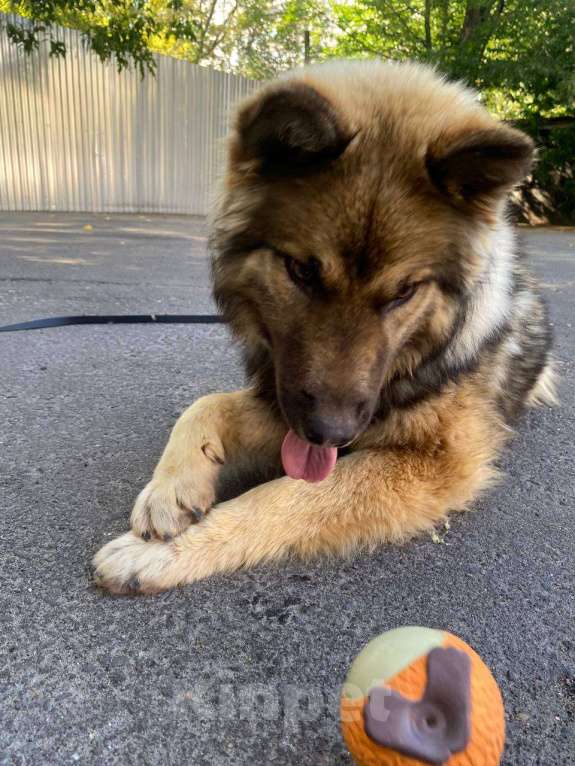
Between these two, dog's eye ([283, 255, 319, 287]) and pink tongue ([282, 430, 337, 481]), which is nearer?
dog's eye ([283, 255, 319, 287])

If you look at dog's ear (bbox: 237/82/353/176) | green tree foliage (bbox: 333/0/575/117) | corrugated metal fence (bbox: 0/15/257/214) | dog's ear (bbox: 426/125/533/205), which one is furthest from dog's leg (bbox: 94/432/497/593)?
green tree foliage (bbox: 333/0/575/117)

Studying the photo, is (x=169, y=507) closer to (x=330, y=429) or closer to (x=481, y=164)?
(x=330, y=429)

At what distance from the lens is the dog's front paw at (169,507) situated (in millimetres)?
1853

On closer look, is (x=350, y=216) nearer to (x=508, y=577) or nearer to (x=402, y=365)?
(x=402, y=365)

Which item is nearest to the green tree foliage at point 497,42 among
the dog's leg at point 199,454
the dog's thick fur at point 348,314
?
the dog's thick fur at point 348,314

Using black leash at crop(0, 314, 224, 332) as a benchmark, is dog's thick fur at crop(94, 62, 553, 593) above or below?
above

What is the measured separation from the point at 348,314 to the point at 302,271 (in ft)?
0.68

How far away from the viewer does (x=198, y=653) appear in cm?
149

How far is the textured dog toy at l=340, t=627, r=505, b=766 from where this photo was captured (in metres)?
1.02

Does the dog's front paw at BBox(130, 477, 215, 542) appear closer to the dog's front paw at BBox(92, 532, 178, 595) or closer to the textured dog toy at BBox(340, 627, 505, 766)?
the dog's front paw at BBox(92, 532, 178, 595)

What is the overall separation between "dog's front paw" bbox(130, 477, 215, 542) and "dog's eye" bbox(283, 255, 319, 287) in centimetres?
74

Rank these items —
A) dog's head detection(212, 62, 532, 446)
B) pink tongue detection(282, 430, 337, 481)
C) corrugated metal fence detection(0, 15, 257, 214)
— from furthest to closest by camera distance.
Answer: corrugated metal fence detection(0, 15, 257, 214) → pink tongue detection(282, 430, 337, 481) → dog's head detection(212, 62, 532, 446)

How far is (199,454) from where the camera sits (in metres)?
2.14

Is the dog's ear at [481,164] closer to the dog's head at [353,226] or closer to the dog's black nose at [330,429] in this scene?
the dog's head at [353,226]
